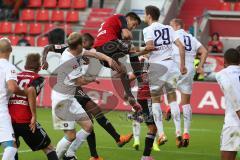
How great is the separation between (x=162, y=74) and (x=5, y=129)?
4.37 metres

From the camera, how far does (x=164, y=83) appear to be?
13.6 m

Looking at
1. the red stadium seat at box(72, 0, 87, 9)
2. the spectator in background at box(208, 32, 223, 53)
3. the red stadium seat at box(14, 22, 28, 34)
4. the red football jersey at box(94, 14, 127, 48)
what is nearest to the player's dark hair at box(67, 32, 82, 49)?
the red football jersey at box(94, 14, 127, 48)

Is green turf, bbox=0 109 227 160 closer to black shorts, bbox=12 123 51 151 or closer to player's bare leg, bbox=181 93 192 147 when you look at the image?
player's bare leg, bbox=181 93 192 147

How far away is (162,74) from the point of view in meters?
13.4

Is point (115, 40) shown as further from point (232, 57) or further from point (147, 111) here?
point (232, 57)

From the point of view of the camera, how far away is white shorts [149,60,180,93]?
13.2m

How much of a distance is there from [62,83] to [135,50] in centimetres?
169

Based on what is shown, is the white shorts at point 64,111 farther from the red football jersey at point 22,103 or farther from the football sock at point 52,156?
the red football jersey at point 22,103

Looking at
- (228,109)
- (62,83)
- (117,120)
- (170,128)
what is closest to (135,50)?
(62,83)

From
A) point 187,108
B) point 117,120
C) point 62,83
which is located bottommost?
point 117,120

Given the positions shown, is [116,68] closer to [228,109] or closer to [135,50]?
[135,50]

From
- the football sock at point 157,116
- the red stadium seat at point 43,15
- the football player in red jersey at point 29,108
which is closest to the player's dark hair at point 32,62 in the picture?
the football player in red jersey at point 29,108

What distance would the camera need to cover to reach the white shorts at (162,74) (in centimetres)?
1320

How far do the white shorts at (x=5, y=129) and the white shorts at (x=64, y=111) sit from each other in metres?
1.68
